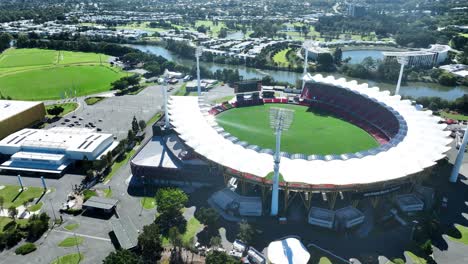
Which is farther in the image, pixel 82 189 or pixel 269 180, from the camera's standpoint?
pixel 82 189

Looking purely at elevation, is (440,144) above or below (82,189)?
above

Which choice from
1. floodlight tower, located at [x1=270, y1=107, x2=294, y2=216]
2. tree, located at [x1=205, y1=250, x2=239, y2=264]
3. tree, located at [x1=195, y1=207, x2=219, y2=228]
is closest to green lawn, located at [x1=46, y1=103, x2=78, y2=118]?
tree, located at [x1=195, y1=207, x2=219, y2=228]

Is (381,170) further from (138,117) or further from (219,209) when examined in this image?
(138,117)

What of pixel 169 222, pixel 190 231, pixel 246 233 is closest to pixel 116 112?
pixel 169 222

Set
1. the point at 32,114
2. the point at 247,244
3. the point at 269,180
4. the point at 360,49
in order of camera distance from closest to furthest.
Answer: the point at 247,244 < the point at 269,180 < the point at 32,114 < the point at 360,49

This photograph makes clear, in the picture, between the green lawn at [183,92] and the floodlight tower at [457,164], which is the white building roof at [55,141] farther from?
the floodlight tower at [457,164]

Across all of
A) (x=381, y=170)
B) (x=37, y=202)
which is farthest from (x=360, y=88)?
(x=37, y=202)
